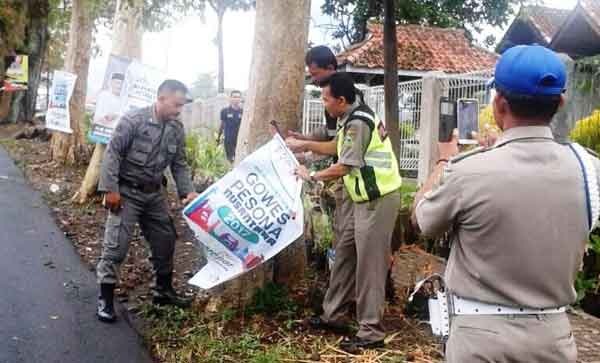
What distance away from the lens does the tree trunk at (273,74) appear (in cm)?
503

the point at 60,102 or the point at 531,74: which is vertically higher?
the point at 531,74

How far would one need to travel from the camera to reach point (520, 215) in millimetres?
2068

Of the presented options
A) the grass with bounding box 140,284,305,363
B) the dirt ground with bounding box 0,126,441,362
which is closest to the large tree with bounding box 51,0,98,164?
the dirt ground with bounding box 0,126,441,362

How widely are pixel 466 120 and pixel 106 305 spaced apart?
12.0ft

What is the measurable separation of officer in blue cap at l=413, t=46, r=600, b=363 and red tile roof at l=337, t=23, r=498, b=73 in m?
18.4

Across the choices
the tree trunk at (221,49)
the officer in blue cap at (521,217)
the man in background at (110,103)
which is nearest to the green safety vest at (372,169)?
the officer in blue cap at (521,217)

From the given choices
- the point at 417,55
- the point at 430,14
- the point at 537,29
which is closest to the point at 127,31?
the point at 537,29

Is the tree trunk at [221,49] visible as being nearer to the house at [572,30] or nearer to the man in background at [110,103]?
the house at [572,30]

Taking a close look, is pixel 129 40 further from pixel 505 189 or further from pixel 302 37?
pixel 505 189

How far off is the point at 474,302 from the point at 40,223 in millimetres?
7933

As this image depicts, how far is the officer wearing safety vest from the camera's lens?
4262mm

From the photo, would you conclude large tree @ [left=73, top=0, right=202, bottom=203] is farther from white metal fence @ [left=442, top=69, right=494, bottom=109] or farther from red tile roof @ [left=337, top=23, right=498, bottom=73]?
red tile roof @ [left=337, top=23, right=498, bottom=73]

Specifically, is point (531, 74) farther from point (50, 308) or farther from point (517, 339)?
point (50, 308)

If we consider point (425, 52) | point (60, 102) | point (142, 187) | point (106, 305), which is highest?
point (425, 52)
